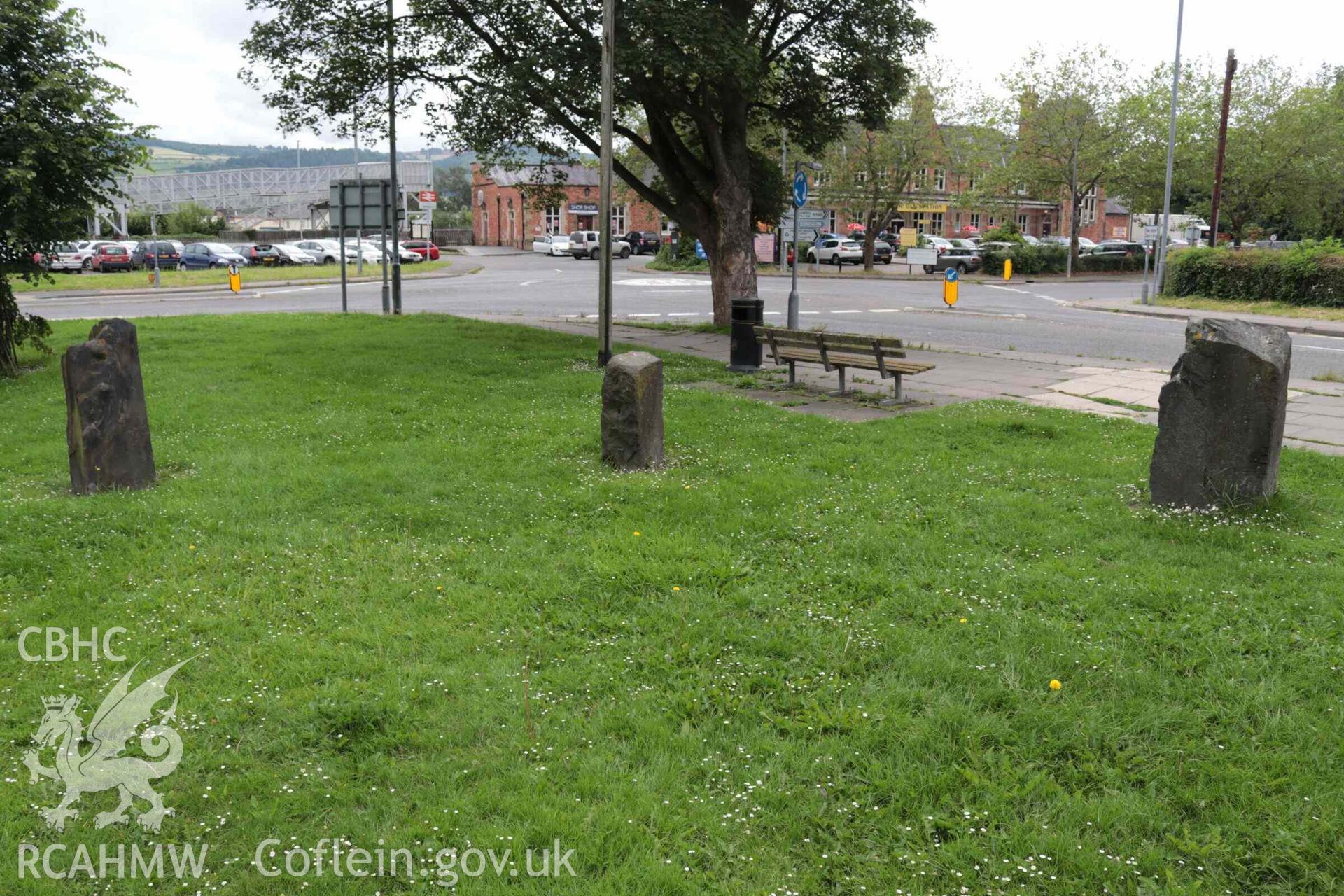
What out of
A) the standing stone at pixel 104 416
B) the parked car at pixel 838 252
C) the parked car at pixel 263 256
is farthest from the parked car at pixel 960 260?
the standing stone at pixel 104 416

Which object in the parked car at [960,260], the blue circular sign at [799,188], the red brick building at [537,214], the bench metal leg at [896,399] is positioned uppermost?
the red brick building at [537,214]

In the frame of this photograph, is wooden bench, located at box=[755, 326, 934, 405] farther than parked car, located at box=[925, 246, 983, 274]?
No

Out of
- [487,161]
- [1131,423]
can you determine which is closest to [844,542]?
[1131,423]

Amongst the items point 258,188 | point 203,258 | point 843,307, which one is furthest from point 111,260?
→ point 258,188

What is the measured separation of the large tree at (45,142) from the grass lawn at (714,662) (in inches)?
185

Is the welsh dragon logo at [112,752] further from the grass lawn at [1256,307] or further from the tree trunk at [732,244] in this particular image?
the grass lawn at [1256,307]

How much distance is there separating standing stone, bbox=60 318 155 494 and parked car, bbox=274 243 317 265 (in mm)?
44416

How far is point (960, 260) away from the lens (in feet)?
155

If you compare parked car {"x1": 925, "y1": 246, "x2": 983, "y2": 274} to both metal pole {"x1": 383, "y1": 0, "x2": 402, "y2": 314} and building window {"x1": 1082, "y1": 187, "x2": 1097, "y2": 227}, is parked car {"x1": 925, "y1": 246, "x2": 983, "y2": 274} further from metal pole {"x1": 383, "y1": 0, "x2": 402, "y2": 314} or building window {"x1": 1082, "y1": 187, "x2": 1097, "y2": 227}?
building window {"x1": 1082, "y1": 187, "x2": 1097, "y2": 227}

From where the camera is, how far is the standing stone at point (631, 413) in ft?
26.0

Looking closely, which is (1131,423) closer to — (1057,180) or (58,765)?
(58,765)

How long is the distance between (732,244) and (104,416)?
1249 centimetres

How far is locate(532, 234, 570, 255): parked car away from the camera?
63156mm

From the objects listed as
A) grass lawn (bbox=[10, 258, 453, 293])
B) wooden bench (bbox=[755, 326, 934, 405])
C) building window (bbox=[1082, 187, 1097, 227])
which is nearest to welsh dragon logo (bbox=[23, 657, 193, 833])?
wooden bench (bbox=[755, 326, 934, 405])
